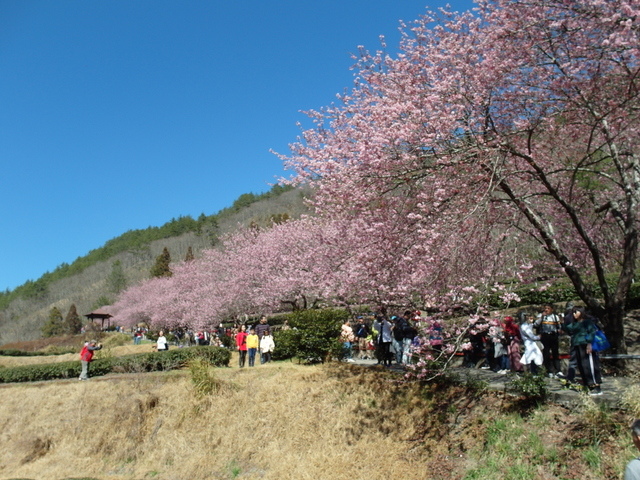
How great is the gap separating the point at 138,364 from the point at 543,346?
12418mm

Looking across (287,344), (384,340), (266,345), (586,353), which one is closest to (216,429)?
(287,344)

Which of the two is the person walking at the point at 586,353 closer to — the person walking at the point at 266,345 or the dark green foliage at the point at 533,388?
the dark green foliage at the point at 533,388

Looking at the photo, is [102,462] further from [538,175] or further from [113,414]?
[538,175]

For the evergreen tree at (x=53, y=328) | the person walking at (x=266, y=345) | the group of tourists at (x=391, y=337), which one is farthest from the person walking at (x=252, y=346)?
the evergreen tree at (x=53, y=328)

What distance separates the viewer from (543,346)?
904 centimetres

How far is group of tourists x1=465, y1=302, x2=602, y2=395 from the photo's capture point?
7516 millimetres

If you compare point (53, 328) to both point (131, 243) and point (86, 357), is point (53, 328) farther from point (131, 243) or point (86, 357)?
point (86, 357)

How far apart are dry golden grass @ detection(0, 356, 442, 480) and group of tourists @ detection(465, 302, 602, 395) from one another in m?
2.43

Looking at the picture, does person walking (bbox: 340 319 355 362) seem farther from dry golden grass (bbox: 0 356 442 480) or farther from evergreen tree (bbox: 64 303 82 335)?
evergreen tree (bbox: 64 303 82 335)

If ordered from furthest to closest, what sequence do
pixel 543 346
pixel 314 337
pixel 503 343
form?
1. pixel 314 337
2. pixel 503 343
3. pixel 543 346

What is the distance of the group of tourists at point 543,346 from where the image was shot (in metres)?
7.52

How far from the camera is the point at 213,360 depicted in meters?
16.0

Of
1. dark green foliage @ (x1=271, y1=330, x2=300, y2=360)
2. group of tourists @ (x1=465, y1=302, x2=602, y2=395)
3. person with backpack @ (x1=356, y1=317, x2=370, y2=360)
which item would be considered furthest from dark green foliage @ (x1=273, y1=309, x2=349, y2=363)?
group of tourists @ (x1=465, y1=302, x2=602, y2=395)

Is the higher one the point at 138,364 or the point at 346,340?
the point at 346,340
